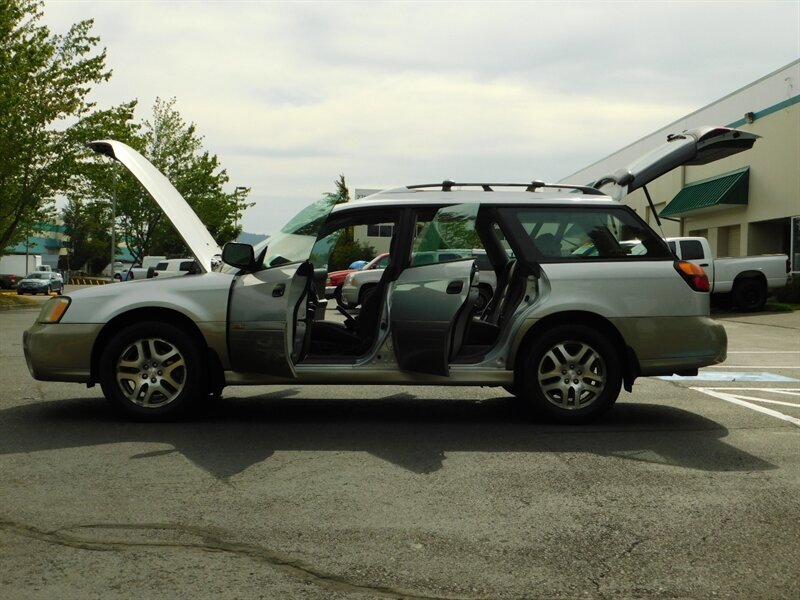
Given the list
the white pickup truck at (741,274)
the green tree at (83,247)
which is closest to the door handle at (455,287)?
the white pickup truck at (741,274)

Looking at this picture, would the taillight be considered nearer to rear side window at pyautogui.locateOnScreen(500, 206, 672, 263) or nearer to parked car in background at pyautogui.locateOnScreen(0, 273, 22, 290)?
rear side window at pyautogui.locateOnScreen(500, 206, 672, 263)

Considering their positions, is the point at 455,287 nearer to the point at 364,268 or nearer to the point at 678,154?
the point at 678,154

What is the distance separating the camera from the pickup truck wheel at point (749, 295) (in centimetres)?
2620

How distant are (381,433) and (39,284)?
2076 inches

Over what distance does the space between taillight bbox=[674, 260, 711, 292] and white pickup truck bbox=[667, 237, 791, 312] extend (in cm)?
1890

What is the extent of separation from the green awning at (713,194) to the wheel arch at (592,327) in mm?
26989

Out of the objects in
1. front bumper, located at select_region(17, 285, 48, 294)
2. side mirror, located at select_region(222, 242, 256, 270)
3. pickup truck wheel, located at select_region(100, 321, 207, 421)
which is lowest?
front bumper, located at select_region(17, 285, 48, 294)

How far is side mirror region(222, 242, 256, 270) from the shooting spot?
737cm

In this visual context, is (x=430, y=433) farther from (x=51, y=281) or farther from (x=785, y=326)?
(x=51, y=281)

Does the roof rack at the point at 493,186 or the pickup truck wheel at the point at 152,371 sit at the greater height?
the roof rack at the point at 493,186

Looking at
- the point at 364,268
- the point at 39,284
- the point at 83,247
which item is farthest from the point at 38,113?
the point at 83,247

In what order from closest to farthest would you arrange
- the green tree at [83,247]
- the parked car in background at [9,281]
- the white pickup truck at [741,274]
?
the white pickup truck at [741,274] → the parked car in background at [9,281] → the green tree at [83,247]

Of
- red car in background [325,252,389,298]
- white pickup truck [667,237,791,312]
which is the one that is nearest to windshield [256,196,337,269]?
red car in background [325,252,389,298]

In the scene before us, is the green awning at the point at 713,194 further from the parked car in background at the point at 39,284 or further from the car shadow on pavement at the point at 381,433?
the parked car in background at the point at 39,284
